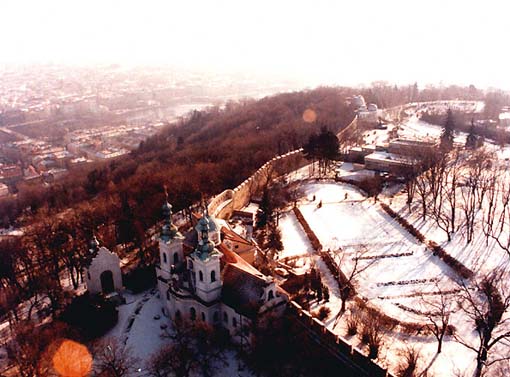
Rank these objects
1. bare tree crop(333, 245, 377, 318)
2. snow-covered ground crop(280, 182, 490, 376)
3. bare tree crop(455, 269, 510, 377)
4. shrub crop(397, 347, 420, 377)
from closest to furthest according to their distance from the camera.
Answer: bare tree crop(455, 269, 510, 377) < shrub crop(397, 347, 420, 377) < snow-covered ground crop(280, 182, 490, 376) < bare tree crop(333, 245, 377, 318)

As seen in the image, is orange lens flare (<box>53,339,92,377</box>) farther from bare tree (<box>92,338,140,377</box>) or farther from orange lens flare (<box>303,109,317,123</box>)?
orange lens flare (<box>303,109,317,123</box>)

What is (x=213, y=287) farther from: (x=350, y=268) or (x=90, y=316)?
(x=350, y=268)

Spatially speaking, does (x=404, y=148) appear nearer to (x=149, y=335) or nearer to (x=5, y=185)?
(x=149, y=335)

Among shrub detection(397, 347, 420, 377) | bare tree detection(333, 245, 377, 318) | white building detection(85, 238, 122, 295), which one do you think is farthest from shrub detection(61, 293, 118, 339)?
shrub detection(397, 347, 420, 377)

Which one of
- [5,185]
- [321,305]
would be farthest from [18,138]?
[321,305]

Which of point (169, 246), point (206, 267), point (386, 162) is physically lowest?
point (386, 162)

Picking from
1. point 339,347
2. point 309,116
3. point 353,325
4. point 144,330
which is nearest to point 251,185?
point 144,330
